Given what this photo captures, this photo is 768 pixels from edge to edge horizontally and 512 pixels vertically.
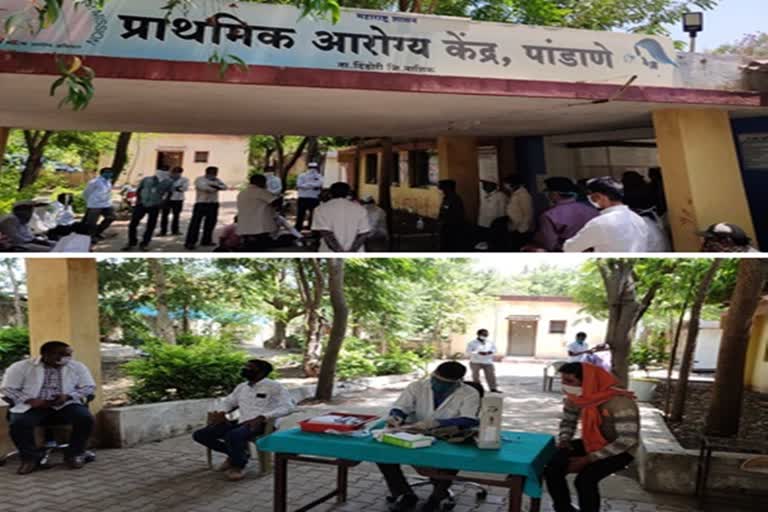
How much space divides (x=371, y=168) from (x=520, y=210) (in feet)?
Result: 38.6

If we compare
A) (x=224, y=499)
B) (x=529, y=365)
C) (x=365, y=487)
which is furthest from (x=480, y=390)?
(x=529, y=365)

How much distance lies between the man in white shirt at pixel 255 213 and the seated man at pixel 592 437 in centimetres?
538

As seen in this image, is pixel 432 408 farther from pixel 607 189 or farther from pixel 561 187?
pixel 561 187

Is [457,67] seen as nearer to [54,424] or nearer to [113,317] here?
[54,424]

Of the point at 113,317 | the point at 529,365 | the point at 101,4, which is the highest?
the point at 101,4

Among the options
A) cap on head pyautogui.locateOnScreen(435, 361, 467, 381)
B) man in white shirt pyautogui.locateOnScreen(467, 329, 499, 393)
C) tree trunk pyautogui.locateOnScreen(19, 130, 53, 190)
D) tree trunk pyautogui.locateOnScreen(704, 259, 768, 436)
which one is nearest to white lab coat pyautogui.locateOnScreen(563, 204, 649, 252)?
cap on head pyautogui.locateOnScreen(435, 361, 467, 381)

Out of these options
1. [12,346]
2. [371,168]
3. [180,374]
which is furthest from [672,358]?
[371,168]

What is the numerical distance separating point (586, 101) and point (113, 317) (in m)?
9.84

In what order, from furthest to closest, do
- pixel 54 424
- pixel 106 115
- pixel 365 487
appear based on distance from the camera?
pixel 106 115
pixel 54 424
pixel 365 487

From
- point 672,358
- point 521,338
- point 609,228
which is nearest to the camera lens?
point 609,228

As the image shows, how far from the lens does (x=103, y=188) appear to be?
11211 millimetres

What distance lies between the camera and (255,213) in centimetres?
944

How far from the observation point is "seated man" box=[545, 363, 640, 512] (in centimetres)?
461

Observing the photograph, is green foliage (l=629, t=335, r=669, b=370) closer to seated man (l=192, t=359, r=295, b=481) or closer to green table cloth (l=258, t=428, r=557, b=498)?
seated man (l=192, t=359, r=295, b=481)
